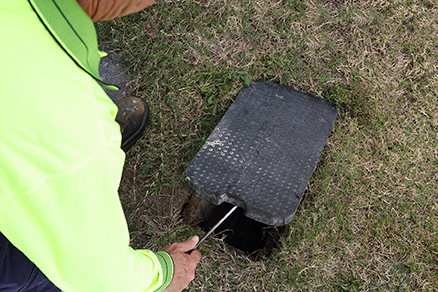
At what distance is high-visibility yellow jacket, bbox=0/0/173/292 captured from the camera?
68cm

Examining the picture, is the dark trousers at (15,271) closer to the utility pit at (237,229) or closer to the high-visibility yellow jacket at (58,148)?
the high-visibility yellow jacket at (58,148)

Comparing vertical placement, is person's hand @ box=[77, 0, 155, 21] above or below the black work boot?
above

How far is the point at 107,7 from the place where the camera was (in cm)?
83

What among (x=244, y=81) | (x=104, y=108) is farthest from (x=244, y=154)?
(x=104, y=108)

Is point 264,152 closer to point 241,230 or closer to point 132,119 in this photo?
point 241,230

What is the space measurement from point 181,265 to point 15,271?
642 millimetres

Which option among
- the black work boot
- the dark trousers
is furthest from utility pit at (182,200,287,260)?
the dark trousers

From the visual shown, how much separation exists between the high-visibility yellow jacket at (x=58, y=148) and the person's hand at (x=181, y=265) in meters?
0.57

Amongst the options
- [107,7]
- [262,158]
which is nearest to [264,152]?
[262,158]

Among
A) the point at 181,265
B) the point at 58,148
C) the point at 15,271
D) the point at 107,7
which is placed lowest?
the point at 181,265

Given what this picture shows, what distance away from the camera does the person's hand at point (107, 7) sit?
0.82 metres

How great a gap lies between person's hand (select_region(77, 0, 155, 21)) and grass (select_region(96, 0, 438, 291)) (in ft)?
3.45

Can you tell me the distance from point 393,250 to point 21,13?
1.97 metres

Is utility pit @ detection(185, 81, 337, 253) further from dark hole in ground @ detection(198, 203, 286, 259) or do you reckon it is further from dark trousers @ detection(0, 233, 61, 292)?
dark trousers @ detection(0, 233, 61, 292)
